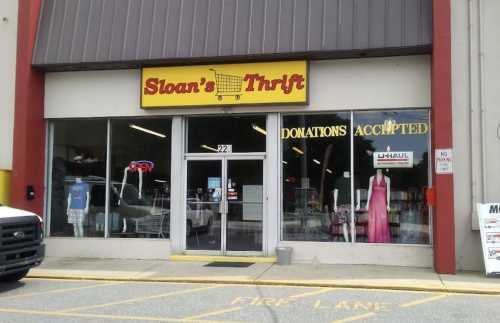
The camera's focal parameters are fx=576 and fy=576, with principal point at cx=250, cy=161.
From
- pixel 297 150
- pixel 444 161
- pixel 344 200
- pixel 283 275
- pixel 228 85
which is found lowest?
pixel 283 275

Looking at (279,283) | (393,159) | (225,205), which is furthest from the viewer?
(225,205)

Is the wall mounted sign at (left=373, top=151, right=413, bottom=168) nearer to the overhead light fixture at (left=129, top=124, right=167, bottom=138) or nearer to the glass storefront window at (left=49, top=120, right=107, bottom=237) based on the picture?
the overhead light fixture at (left=129, top=124, right=167, bottom=138)

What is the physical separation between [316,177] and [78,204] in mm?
5967

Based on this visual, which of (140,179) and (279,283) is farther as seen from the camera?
(140,179)

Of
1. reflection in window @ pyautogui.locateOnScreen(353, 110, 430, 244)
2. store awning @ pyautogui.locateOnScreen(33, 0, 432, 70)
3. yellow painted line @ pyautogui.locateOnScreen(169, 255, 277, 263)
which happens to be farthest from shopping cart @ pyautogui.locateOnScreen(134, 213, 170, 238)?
reflection in window @ pyautogui.locateOnScreen(353, 110, 430, 244)

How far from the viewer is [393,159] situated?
12.6 metres

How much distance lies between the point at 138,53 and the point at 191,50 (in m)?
1.27

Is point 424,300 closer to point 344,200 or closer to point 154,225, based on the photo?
point 344,200

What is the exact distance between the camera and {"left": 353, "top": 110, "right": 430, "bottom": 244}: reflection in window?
1245 centimetres

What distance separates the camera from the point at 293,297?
928cm

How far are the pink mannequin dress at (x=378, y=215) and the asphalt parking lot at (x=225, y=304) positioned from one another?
114 inches

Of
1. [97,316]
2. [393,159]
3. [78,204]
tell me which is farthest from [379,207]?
[78,204]

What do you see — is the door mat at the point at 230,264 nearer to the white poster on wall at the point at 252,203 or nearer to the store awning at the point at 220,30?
the white poster on wall at the point at 252,203

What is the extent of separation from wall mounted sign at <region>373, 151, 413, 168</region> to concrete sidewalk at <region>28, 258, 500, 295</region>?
7.22 ft
